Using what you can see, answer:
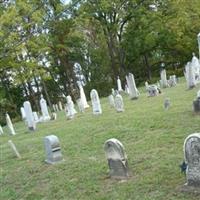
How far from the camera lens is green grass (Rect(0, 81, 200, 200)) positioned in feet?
24.1

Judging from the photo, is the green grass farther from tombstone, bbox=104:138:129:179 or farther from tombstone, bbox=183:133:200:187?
tombstone, bbox=183:133:200:187

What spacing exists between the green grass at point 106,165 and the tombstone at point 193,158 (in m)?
0.27

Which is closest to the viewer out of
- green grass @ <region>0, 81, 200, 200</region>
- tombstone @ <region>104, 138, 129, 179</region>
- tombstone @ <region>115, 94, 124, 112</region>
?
green grass @ <region>0, 81, 200, 200</region>

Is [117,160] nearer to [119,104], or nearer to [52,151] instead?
[52,151]

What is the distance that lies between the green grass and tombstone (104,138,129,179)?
0.17 meters

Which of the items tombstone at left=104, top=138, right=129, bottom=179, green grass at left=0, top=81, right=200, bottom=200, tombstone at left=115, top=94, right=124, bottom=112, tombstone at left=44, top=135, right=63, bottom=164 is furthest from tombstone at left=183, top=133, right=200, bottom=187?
tombstone at left=115, top=94, right=124, bottom=112

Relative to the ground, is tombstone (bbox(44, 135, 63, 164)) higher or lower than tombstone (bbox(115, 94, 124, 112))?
lower

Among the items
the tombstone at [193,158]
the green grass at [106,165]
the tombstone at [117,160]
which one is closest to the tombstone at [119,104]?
the green grass at [106,165]

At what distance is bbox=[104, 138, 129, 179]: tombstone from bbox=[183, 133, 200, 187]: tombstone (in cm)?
149

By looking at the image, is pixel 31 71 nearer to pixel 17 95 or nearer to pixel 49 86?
pixel 17 95

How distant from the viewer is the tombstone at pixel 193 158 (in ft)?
21.7

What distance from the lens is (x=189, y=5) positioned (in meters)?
36.3

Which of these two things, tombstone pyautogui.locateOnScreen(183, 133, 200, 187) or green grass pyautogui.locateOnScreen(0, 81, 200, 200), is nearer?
tombstone pyautogui.locateOnScreen(183, 133, 200, 187)

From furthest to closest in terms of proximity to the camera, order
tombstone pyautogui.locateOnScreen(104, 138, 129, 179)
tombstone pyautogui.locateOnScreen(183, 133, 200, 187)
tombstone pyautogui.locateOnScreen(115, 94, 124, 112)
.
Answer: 1. tombstone pyautogui.locateOnScreen(115, 94, 124, 112)
2. tombstone pyautogui.locateOnScreen(104, 138, 129, 179)
3. tombstone pyautogui.locateOnScreen(183, 133, 200, 187)
